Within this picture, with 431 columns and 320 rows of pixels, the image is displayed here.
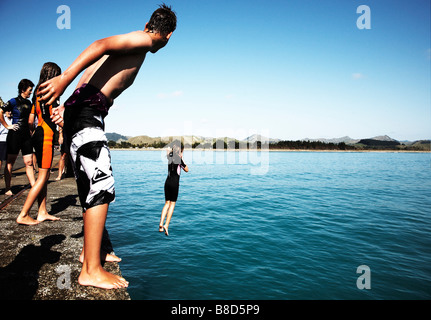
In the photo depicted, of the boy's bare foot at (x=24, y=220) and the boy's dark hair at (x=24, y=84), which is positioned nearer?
the boy's bare foot at (x=24, y=220)

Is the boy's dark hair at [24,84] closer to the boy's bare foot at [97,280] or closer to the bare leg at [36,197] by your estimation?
the bare leg at [36,197]

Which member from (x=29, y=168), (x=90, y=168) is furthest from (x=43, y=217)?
(x=90, y=168)

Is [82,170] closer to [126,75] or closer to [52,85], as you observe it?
[52,85]

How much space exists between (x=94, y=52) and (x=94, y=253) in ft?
6.34

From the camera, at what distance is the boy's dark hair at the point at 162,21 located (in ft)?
7.86

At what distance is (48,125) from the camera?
13.3 ft

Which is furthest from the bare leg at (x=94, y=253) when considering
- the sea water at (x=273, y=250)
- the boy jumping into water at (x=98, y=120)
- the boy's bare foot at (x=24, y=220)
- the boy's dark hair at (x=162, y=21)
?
the boy's bare foot at (x=24, y=220)

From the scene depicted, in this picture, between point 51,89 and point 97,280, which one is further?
point 97,280

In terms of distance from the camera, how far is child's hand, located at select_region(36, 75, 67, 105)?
1888 millimetres

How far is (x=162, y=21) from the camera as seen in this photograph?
2.40m

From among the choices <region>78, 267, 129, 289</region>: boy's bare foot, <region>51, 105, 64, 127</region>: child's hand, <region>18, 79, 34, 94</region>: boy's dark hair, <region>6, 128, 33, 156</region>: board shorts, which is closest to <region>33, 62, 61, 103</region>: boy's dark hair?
<region>51, 105, 64, 127</region>: child's hand

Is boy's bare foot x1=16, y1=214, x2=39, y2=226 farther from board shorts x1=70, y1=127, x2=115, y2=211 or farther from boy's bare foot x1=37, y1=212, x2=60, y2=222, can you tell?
board shorts x1=70, y1=127, x2=115, y2=211

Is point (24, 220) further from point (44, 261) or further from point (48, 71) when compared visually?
point (48, 71)

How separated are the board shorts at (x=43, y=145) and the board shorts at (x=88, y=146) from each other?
209cm
